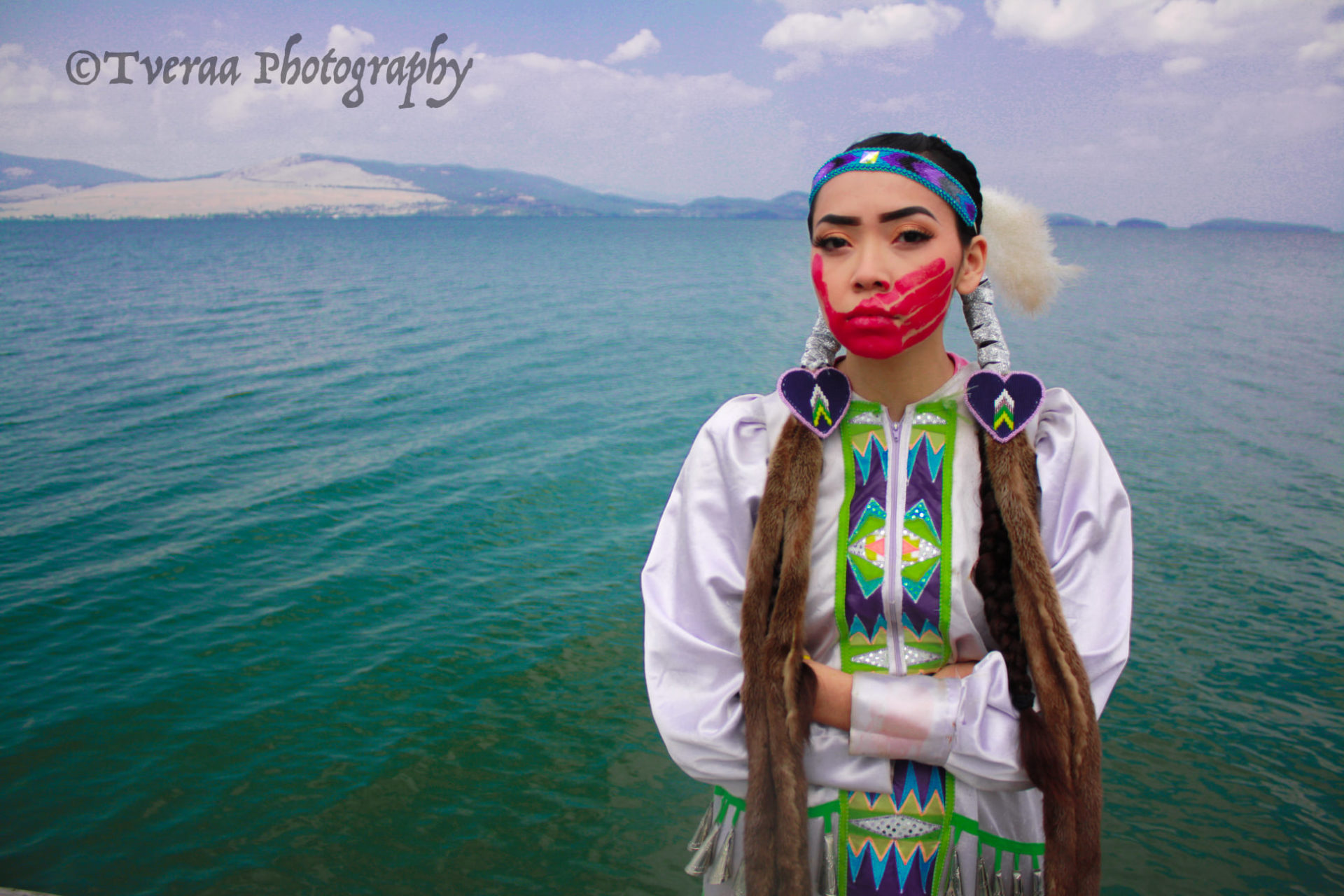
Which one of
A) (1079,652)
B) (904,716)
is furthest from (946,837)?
(1079,652)

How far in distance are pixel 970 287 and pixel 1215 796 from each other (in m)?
5.64

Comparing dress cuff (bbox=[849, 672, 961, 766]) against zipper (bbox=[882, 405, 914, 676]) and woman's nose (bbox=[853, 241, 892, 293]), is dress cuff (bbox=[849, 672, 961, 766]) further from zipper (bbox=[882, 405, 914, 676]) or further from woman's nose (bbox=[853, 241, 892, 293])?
woman's nose (bbox=[853, 241, 892, 293])

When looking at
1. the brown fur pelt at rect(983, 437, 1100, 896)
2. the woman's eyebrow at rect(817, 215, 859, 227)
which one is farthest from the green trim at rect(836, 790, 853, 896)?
the woman's eyebrow at rect(817, 215, 859, 227)

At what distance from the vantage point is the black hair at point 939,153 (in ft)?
6.78

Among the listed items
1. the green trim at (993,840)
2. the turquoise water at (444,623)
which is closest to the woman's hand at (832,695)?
the green trim at (993,840)

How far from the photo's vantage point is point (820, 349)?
228cm

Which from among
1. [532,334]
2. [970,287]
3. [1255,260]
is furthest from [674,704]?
[1255,260]

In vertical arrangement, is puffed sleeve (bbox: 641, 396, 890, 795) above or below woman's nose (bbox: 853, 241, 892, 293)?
below

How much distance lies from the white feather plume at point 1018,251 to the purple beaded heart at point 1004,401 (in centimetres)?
38

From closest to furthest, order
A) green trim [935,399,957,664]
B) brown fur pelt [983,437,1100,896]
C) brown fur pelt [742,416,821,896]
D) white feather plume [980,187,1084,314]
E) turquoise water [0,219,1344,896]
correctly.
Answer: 1. brown fur pelt [983,437,1100,896]
2. brown fur pelt [742,416,821,896]
3. green trim [935,399,957,664]
4. white feather plume [980,187,1084,314]
5. turquoise water [0,219,1344,896]

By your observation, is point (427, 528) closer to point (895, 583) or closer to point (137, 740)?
point (137, 740)

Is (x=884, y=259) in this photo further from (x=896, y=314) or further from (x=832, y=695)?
(x=832, y=695)

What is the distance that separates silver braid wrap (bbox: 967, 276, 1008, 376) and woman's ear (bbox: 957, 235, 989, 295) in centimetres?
6

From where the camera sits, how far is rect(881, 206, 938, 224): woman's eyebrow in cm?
199
